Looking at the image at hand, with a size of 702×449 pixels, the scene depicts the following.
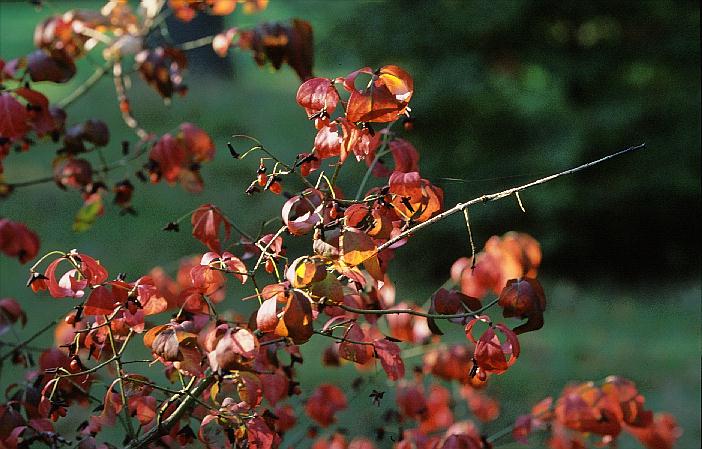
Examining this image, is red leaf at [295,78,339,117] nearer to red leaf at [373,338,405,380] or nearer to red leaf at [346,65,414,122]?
red leaf at [346,65,414,122]

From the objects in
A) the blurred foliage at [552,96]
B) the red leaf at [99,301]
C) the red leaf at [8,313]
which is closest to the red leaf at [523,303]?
the red leaf at [99,301]

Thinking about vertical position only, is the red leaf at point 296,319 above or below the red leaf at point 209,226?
above

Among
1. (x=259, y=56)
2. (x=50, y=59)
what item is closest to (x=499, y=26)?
(x=259, y=56)

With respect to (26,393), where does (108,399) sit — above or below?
above

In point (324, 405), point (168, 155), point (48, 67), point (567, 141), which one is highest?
point (48, 67)

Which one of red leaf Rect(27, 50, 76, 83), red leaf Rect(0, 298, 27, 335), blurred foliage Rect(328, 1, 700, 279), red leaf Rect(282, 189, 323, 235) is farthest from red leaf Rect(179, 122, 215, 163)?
blurred foliage Rect(328, 1, 700, 279)

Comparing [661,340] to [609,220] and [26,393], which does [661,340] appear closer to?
[609,220]

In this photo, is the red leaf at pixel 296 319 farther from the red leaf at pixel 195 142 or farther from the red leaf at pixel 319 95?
the red leaf at pixel 195 142

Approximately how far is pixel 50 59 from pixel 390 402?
2353mm

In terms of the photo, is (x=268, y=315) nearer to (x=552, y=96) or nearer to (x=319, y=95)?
(x=319, y=95)

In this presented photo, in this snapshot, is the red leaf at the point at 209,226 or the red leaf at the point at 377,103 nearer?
the red leaf at the point at 377,103

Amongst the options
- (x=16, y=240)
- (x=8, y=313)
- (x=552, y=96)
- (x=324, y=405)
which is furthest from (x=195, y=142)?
(x=552, y=96)

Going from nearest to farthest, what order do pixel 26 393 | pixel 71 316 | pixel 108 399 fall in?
pixel 108 399, pixel 71 316, pixel 26 393

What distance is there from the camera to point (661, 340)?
211 inches
